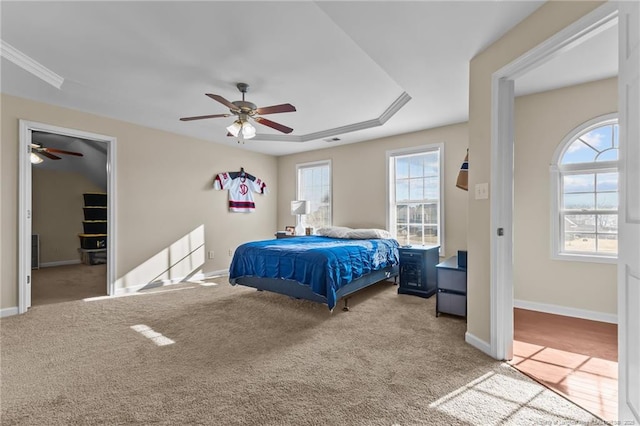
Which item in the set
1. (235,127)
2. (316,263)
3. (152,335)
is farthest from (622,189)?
(152,335)

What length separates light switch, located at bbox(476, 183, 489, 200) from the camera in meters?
2.26

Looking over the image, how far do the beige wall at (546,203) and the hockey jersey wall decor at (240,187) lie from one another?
4572mm

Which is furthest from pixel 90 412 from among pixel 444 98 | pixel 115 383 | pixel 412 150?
pixel 412 150

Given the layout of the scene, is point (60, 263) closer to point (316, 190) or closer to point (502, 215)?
point (316, 190)

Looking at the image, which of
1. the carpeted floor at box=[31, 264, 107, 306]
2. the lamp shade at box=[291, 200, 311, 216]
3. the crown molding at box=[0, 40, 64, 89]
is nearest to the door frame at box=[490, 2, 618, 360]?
the lamp shade at box=[291, 200, 311, 216]

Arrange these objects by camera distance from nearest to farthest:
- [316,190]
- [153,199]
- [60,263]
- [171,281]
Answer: [153,199]
[171,281]
[316,190]
[60,263]

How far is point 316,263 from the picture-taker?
3.08 metres

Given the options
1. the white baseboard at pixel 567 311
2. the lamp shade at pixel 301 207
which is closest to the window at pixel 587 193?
the white baseboard at pixel 567 311

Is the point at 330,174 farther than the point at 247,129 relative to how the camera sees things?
Yes

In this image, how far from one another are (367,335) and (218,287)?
8.95 feet

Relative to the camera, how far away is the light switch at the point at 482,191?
2.26 metres

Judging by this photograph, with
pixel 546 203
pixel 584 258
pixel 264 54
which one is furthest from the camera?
pixel 546 203

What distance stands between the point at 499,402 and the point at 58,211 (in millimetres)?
8733

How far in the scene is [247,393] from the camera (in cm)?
178
